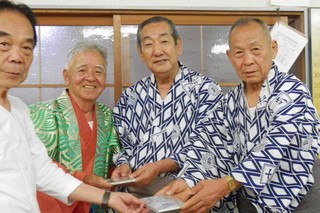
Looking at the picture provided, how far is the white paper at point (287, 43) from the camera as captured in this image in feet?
8.16

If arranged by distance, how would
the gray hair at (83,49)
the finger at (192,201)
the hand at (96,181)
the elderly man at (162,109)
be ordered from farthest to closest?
the gray hair at (83,49) < the elderly man at (162,109) < the hand at (96,181) < the finger at (192,201)

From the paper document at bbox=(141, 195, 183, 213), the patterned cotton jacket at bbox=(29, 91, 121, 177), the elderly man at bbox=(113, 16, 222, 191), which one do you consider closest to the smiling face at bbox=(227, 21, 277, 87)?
the elderly man at bbox=(113, 16, 222, 191)

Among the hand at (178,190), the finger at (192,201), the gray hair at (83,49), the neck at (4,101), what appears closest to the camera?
the neck at (4,101)

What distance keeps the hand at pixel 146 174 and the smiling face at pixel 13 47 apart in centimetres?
79

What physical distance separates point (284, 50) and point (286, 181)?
1.17 metres

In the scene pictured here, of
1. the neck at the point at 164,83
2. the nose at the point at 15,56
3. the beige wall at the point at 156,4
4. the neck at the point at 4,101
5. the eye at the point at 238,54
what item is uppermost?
the beige wall at the point at 156,4

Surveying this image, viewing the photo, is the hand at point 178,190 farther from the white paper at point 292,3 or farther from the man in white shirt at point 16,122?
the white paper at point 292,3

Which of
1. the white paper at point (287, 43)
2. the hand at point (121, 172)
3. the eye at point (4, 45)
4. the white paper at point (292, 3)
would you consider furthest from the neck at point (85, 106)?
the white paper at point (292, 3)

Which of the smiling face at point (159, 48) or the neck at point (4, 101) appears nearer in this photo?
the neck at point (4, 101)

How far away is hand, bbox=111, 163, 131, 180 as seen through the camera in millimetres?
1925

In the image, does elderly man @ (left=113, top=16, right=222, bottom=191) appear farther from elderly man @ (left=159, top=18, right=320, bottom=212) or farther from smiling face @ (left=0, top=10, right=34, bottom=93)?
smiling face @ (left=0, top=10, right=34, bottom=93)

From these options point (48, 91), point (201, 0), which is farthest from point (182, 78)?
point (48, 91)

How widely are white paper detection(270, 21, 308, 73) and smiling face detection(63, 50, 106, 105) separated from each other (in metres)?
1.16

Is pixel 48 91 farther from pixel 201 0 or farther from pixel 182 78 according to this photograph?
pixel 201 0
